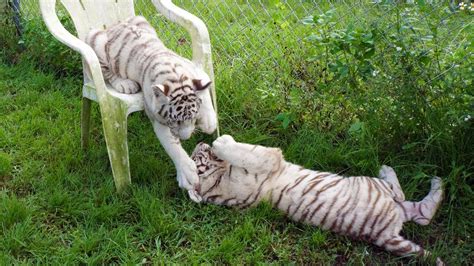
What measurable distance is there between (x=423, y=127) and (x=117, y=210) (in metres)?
1.84

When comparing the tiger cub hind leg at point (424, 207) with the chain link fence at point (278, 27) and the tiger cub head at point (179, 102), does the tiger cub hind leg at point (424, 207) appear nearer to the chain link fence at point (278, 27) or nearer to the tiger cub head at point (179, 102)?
the chain link fence at point (278, 27)

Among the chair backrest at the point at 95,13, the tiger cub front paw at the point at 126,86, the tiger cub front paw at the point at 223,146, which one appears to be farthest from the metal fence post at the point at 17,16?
the tiger cub front paw at the point at 223,146

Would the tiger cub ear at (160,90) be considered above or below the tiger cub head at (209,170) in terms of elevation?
above

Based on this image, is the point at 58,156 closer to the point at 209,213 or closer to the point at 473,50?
the point at 209,213

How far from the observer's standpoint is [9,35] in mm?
5145

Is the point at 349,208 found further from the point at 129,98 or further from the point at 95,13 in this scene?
the point at 95,13

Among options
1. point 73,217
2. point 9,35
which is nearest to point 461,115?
point 73,217

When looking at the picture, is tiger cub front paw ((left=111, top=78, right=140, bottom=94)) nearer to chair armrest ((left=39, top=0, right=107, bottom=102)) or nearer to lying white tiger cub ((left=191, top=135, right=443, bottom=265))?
chair armrest ((left=39, top=0, right=107, bottom=102))

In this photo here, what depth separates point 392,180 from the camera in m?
3.12

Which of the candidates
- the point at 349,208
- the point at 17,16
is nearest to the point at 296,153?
the point at 349,208

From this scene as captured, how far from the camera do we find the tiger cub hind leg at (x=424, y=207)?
2965 millimetres

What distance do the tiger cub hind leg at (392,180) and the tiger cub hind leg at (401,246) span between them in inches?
11.0

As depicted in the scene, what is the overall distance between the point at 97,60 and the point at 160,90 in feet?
1.50

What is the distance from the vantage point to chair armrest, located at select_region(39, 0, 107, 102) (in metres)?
3.03
